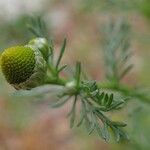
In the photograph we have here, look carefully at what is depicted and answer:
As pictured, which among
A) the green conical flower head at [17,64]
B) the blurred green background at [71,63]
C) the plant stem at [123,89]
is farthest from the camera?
the blurred green background at [71,63]

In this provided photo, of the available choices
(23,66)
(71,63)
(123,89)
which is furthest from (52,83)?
(71,63)

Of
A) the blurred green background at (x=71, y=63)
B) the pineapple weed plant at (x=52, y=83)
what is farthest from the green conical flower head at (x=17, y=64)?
the blurred green background at (x=71, y=63)

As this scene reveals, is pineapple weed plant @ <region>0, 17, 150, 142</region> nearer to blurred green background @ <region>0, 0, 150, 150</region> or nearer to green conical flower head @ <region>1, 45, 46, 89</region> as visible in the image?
green conical flower head @ <region>1, 45, 46, 89</region>

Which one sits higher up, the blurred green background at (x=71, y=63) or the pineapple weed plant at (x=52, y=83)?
the pineapple weed plant at (x=52, y=83)

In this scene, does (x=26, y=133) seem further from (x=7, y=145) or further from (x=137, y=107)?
(x=137, y=107)

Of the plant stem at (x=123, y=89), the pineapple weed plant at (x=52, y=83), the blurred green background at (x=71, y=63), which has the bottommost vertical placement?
the blurred green background at (x=71, y=63)

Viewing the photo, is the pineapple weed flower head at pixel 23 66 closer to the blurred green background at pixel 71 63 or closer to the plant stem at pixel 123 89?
the plant stem at pixel 123 89

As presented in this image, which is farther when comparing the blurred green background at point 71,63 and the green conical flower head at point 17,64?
the blurred green background at point 71,63

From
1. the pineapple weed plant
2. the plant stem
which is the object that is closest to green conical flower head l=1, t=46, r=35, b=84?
the pineapple weed plant

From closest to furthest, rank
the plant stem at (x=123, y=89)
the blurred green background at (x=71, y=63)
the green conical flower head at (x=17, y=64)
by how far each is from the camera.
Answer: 1. the green conical flower head at (x=17, y=64)
2. the plant stem at (x=123, y=89)
3. the blurred green background at (x=71, y=63)
